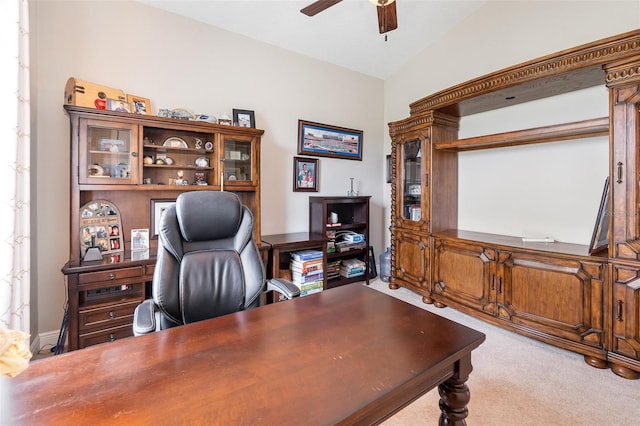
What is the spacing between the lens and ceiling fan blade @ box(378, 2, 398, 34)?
229 cm

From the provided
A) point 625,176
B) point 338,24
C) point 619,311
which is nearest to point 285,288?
point 619,311

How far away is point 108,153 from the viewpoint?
229 cm

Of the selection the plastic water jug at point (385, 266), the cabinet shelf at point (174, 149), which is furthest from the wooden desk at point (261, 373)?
the plastic water jug at point (385, 266)

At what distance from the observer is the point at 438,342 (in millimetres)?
1063

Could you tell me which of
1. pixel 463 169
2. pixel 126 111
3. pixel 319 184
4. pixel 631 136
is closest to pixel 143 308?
pixel 126 111

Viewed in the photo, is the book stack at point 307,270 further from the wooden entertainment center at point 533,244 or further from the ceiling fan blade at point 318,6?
the ceiling fan blade at point 318,6

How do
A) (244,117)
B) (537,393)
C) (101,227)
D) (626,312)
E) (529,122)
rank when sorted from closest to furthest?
(537,393) < (626,312) < (101,227) < (529,122) < (244,117)

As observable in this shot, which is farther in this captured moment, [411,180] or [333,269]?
[333,269]

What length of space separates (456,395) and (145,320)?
4.31 ft

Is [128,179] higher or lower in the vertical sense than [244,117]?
lower

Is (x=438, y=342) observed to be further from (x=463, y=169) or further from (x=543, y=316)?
(x=463, y=169)

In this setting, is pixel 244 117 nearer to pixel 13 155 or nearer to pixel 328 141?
pixel 328 141

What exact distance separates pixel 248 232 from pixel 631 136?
2606 millimetres

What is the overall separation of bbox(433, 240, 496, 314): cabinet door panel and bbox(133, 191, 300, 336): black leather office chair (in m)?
2.04
